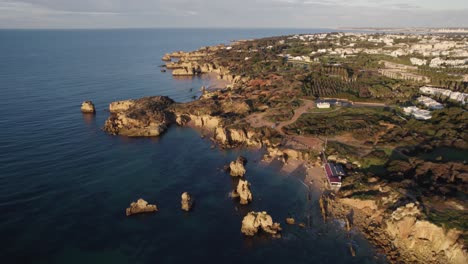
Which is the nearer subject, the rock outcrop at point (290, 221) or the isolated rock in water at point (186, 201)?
the rock outcrop at point (290, 221)

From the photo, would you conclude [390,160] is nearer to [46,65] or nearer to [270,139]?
[270,139]

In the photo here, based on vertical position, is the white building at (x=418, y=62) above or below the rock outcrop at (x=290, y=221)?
above

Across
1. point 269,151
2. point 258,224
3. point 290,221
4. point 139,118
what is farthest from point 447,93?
point 139,118

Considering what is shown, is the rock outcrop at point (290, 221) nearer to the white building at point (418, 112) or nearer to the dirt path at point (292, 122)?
the dirt path at point (292, 122)

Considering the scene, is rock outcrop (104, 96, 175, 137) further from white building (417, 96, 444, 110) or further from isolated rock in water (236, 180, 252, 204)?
white building (417, 96, 444, 110)

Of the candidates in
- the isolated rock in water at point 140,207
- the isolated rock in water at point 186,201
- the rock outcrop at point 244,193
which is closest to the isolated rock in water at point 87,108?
the isolated rock in water at point 140,207

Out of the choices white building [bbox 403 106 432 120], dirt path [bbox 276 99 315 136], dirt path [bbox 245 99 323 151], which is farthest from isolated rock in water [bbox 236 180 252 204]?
white building [bbox 403 106 432 120]

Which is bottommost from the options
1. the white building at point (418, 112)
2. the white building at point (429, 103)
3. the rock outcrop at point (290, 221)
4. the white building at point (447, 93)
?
the rock outcrop at point (290, 221)

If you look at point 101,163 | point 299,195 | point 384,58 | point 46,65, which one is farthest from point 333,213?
point 46,65
